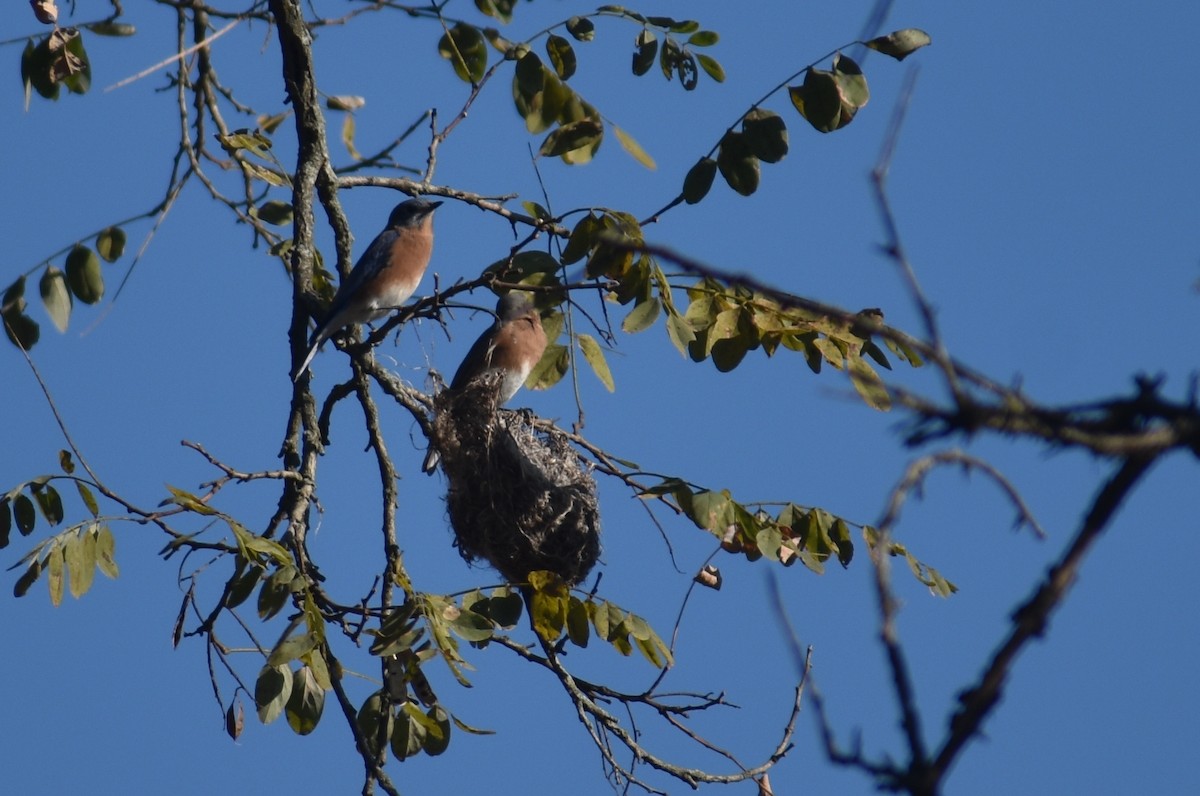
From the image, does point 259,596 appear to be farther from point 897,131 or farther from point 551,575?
point 897,131

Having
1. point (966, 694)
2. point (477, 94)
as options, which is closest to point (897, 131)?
point (966, 694)

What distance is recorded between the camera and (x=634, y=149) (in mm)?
3846

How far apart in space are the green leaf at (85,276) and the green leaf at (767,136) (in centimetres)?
232

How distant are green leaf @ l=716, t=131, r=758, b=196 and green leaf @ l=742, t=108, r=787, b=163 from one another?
3 centimetres

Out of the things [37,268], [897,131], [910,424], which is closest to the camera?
[910,424]

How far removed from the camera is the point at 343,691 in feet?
12.7

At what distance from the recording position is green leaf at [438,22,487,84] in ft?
14.4

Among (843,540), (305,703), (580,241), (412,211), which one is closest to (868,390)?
(843,540)

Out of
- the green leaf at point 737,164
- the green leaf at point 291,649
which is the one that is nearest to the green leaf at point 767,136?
the green leaf at point 737,164

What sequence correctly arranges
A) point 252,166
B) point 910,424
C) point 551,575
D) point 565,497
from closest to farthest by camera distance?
1. point 910,424
2. point 551,575
3. point 252,166
4. point 565,497

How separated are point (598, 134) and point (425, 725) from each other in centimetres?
180

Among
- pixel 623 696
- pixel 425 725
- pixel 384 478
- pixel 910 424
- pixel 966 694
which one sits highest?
pixel 384 478

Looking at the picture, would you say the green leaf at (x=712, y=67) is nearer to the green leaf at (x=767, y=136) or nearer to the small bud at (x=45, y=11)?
the green leaf at (x=767, y=136)

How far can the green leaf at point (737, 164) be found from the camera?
392 cm
